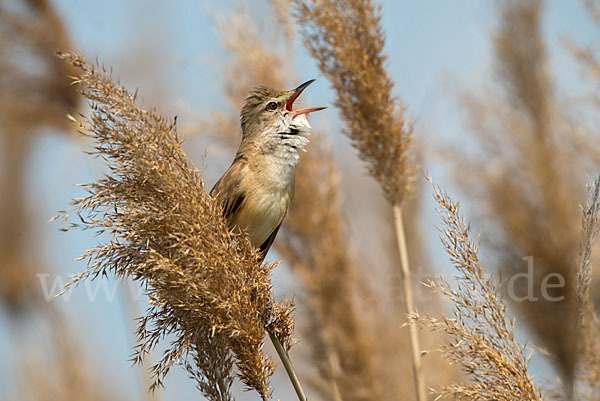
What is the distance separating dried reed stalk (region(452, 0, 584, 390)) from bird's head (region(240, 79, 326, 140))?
1.47 m

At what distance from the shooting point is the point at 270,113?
3.29 meters

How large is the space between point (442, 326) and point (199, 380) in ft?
2.49

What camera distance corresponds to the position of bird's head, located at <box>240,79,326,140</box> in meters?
3.21

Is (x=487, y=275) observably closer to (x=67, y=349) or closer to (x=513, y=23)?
(x=67, y=349)

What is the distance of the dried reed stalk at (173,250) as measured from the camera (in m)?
1.84

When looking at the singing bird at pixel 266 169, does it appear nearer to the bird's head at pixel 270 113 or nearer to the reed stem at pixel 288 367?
the bird's head at pixel 270 113

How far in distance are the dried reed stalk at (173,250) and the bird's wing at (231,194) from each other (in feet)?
3.48

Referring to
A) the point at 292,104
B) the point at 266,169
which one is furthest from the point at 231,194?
the point at 292,104

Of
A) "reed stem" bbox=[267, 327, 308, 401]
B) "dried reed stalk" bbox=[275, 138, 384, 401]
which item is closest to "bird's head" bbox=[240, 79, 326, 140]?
"dried reed stalk" bbox=[275, 138, 384, 401]

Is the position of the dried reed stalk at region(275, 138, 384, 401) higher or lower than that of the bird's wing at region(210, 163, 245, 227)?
lower

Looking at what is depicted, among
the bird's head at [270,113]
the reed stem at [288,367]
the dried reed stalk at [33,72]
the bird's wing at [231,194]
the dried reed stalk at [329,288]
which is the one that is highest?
the dried reed stalk at [33,72]

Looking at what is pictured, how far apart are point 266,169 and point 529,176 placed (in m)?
1.78

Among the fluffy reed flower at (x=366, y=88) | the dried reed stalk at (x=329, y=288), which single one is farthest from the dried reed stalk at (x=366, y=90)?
the dried reed stalk at (x=329, y=288)

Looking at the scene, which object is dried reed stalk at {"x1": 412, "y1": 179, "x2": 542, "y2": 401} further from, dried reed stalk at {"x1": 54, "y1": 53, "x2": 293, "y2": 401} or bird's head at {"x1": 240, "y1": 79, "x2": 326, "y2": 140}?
bird's head at {"x1": 240, "y1": 79, "x2": 326, "y2": 140}
